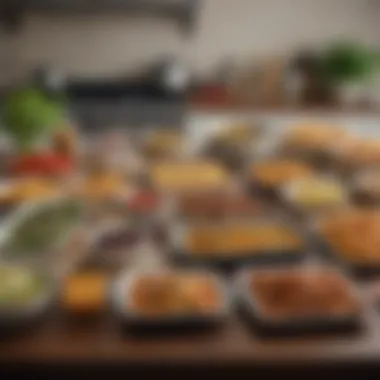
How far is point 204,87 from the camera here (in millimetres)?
4039

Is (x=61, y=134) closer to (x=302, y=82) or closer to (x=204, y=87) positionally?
(x=204, y=87)

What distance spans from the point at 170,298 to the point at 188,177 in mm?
925

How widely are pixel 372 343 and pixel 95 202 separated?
83 centimetres

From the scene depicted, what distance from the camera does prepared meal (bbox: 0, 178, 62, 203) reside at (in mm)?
1936

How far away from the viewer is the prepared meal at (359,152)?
8.00 ft

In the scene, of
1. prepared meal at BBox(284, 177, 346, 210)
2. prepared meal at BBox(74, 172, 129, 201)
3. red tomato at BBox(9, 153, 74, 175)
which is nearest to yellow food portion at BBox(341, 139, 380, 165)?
prepared meal at BBox(284, 177, 346, 210)

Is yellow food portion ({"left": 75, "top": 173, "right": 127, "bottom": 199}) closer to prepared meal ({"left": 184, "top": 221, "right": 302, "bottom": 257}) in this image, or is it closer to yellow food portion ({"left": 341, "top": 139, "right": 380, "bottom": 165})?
prepared meal ({"left": 184, "top": 221, "right": 302, "bottom": 257})

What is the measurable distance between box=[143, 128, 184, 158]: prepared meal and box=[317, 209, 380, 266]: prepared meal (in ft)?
2.61

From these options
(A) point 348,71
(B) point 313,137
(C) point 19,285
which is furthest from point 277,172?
(A) point 348,71

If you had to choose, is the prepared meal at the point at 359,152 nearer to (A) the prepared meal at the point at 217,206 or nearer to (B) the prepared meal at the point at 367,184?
(B) the prepared meal at the point at 367,184

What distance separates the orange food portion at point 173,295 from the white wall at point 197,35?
283 cm

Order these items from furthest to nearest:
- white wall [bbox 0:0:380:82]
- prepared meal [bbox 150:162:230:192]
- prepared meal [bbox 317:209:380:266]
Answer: white wall [bbox 0:0:380:82] → prepared meal [bbox 150:162:230:192] → prepared meal [bbox 317:209:380:266]

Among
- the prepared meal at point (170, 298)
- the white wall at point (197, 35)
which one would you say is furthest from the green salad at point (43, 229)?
the white wall at point (197, 35)

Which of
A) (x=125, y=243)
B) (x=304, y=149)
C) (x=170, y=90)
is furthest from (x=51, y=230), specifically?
(x=170, y=90)
